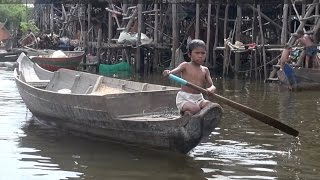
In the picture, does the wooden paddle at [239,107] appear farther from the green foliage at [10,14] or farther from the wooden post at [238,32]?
the green foliage at [10,14]

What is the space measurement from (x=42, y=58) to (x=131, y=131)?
1457cm

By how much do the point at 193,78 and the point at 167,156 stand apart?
1085 millimetres

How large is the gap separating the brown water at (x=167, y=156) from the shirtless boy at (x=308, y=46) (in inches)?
215

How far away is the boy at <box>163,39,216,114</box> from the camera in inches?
279

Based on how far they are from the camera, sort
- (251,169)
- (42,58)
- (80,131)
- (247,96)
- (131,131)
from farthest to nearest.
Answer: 1. (42,58)
2. (247,96)
3. (80,131)
4. (131,131)
5. (251,169)

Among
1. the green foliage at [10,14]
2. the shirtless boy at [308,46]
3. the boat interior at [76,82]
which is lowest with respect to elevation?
the boat interior at [76,82]

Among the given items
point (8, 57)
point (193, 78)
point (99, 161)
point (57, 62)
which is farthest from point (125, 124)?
point (8, 57)

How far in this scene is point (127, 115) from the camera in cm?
805

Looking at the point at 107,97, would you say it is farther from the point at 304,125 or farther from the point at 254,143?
the point at 304,125

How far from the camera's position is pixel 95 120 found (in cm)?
817

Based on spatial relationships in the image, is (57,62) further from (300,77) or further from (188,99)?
(188,99)

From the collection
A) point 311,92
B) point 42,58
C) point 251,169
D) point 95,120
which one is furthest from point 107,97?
point 42,58

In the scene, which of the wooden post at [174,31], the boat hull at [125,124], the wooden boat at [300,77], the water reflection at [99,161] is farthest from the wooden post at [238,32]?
the water reflection at [99,161]

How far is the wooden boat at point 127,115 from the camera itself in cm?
695
